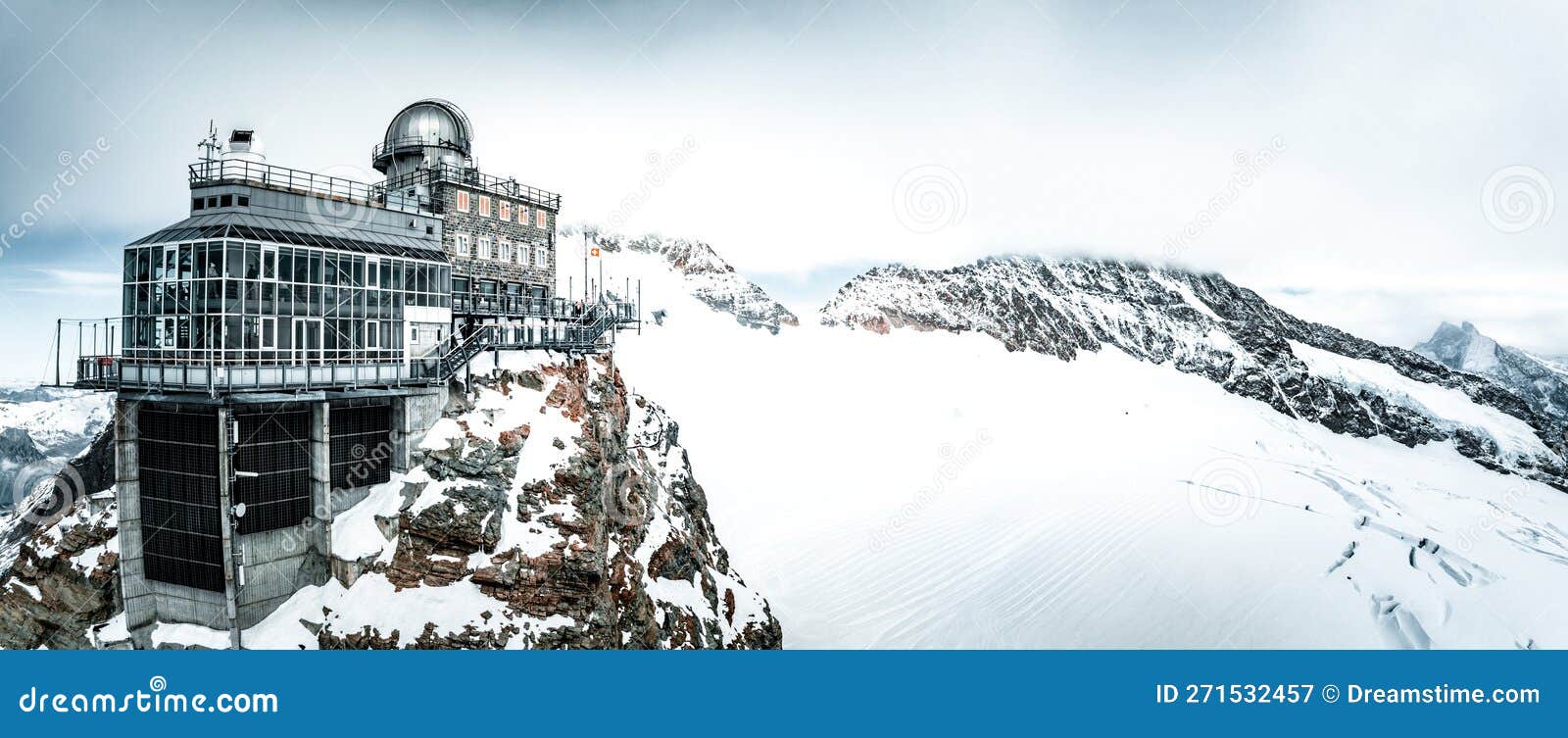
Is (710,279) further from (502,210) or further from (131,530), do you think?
(131,530)

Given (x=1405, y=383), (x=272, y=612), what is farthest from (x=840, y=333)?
(x=1405, y=383)

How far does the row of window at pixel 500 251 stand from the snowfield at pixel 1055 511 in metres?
23.7

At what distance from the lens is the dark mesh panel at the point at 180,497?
21.7 m

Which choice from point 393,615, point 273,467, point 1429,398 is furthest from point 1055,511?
point 1429,398

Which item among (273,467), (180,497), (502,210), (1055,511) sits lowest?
(1055,511)

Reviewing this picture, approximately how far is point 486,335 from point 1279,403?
13641 centimetres

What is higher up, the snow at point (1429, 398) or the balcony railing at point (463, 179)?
the balcony railing at point (463, 179)

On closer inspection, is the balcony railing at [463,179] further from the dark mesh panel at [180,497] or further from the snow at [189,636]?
the snow at [189,636]

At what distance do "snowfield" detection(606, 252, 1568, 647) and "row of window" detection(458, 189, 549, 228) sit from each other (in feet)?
83.5

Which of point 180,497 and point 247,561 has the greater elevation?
point 180,497

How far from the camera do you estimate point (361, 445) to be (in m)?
23.8

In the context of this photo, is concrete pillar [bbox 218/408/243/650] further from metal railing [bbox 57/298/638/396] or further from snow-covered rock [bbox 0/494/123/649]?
snow-covered rock [bbox 0/494/123/649]

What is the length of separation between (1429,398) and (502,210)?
16039cm

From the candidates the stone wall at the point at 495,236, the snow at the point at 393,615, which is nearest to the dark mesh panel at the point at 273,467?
the snow at the point at 393,615
